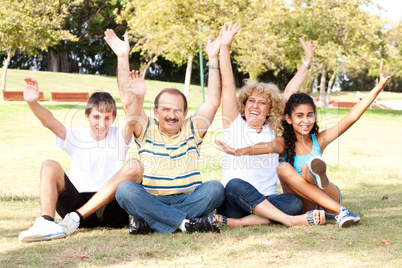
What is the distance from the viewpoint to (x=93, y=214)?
13.5ft

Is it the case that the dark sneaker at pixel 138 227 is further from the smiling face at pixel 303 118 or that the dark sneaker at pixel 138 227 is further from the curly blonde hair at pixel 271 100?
the smiling face at pixel 303 118

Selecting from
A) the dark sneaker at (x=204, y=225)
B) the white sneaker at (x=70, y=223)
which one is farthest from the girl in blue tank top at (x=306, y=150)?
the white sneaker at (x=70, y=223)

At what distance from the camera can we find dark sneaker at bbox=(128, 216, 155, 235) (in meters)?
3.93

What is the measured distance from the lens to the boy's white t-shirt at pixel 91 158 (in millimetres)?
4195

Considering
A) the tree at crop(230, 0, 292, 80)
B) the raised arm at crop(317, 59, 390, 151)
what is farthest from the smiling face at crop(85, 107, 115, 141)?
the tree at crop(230, 0, 292, 80)

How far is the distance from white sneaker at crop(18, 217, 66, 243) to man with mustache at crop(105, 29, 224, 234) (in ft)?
1.77

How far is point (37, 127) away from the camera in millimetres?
15758

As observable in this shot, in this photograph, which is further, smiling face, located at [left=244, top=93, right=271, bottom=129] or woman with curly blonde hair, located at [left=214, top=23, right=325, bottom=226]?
smiling face, located at [left=244, top=93, right=271, bottom=129]

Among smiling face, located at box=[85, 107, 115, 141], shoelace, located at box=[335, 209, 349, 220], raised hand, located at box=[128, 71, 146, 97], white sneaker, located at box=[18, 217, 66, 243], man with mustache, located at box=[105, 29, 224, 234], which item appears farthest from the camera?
smiling face, located at box=[85, 107, 115, 141]

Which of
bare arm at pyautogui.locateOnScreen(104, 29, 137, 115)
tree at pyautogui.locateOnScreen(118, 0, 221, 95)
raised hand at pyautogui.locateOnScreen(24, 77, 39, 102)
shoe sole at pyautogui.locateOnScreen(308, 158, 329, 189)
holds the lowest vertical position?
shoe sole at pyautogui.locateOnScreen(308, 158, 329, 189)

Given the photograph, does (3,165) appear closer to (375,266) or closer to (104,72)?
(375,266)

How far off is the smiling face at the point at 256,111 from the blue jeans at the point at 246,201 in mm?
662

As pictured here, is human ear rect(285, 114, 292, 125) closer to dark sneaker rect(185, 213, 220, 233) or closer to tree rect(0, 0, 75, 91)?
dark sneaker rect(185, 213, 220, 233)

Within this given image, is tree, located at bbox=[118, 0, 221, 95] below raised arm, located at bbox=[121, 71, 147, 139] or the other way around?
the other way around
